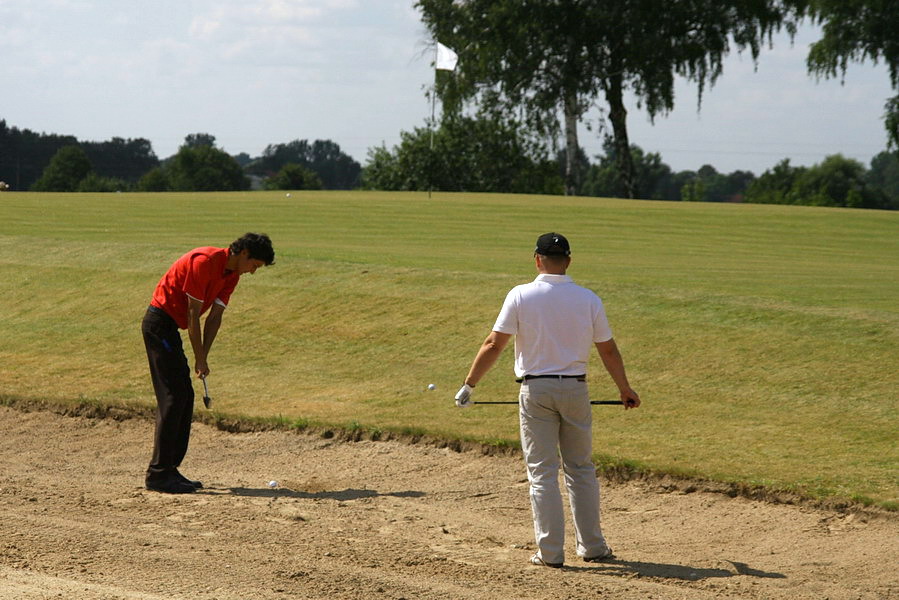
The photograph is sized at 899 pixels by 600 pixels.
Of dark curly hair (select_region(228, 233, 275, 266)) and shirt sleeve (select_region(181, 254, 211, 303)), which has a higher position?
dark curly hair (select_region(228, 233, 275, 266))

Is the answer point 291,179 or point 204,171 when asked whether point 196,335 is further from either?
point 204,171

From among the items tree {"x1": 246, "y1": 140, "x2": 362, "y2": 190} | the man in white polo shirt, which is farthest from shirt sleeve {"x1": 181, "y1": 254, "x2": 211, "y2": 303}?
tree {"x1": 246, "y1": 140, "x2": 362, "y2": 190}

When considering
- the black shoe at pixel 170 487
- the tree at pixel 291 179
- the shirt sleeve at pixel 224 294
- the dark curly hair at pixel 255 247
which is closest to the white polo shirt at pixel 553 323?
the dark curly hair at pixel 255 247

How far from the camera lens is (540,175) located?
75062 mm

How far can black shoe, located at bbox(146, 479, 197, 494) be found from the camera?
342 inches

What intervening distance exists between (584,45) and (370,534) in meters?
46.6

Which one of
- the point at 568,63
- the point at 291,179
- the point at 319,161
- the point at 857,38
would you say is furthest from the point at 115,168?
the point at 857,38

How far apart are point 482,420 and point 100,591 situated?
573cm

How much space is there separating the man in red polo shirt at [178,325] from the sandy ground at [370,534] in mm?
409

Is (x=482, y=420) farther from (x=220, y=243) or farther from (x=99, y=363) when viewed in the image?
(x=220, y=243)

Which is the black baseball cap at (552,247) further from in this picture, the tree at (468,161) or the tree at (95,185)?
the tree at (95,185)

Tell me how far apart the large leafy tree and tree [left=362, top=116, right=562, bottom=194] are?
55.7 ft

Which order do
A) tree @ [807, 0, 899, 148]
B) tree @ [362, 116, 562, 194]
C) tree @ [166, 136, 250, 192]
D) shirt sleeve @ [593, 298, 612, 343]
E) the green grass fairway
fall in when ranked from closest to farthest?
shirt sleeve @ [593, 298, 612, 343] < the green grass fairway < tree @ [807, 0, 899, 148] < tree @ [362, 116, 562, 194] < tree @ [166, 136, 250, 192]

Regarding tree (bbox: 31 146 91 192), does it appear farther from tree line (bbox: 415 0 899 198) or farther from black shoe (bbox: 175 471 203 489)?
black shoe (bbox: 175 471 203 489)
